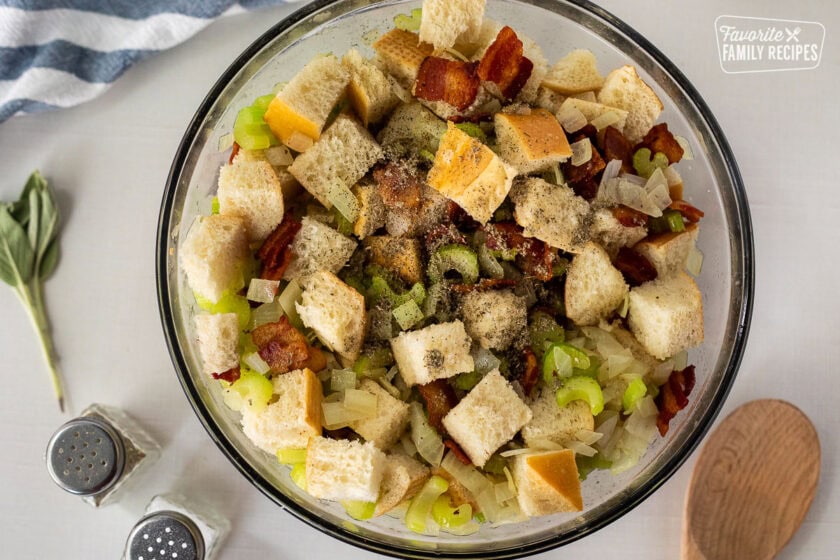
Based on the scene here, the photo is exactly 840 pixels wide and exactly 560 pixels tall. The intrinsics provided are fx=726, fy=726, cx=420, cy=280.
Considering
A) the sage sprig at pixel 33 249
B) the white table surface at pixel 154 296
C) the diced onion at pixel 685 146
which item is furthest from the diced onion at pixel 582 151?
the sage sprig at pixel 33 249

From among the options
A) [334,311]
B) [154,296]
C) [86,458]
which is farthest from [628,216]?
[86,458]

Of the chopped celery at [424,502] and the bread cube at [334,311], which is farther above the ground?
the bread cube at [334,311]

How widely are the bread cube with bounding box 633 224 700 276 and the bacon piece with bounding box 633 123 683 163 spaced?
0.19 m

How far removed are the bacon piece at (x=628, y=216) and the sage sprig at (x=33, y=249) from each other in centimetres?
165

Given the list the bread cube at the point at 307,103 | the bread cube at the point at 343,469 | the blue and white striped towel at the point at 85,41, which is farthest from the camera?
the blue and white striped towel at the point at 85,41

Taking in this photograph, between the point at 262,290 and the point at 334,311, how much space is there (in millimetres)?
196

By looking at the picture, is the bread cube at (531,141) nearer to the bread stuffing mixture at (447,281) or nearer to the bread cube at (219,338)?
the bread stuffing mixture at (447,281)

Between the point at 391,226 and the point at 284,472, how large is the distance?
0.71 metres

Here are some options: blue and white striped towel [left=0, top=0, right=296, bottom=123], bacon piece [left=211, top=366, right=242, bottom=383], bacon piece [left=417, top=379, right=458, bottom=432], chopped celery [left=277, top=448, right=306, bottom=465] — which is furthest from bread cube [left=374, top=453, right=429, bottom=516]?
blue and white striped towel [left=0, top=0, right=296, bottom=123]

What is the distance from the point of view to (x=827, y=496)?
228 cm

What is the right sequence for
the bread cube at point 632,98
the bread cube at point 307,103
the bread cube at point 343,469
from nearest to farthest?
the bread cube at point 343,469
the bread cube at point 307,103
the bread cube at point 632,98

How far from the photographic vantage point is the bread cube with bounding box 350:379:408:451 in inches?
67.2

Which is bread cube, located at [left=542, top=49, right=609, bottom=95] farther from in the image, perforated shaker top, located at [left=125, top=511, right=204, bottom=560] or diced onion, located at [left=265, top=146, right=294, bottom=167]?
perforated shaker top, located at [left=125, top=511, right=204, bottom=560]

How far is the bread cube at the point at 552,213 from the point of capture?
5.63ft
